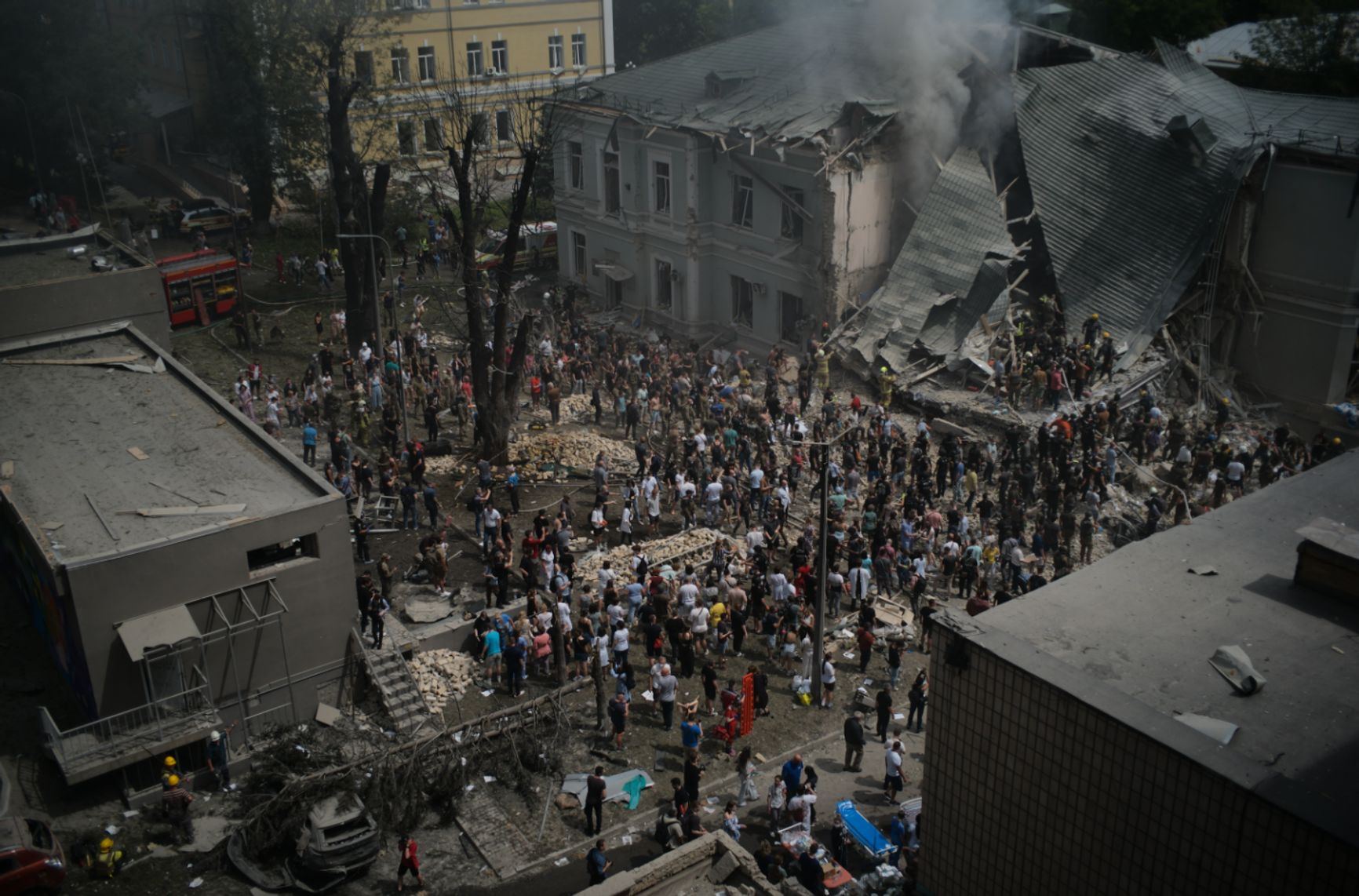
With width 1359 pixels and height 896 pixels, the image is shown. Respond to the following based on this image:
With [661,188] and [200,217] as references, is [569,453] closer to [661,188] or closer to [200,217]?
[661,188]

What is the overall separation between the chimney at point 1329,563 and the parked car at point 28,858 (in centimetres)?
1533

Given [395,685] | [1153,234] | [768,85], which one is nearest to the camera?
[395,685]

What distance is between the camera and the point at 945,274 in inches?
1264

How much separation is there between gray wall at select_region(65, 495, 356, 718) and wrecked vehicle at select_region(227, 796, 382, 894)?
3.16 meters

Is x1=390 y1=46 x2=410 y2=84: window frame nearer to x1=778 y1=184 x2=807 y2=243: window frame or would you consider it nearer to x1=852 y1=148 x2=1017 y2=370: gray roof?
x1=778 y1=184 x2=807 y2=243: window frame

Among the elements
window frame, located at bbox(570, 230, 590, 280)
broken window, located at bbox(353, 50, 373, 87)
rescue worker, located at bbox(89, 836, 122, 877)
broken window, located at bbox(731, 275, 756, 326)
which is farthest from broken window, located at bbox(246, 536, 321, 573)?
broken window, located at bbox(353, 50, 373, 87)

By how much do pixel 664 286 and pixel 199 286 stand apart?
14.7m

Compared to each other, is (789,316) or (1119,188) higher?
(1119,188)

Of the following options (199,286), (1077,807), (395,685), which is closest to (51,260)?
(199,286)

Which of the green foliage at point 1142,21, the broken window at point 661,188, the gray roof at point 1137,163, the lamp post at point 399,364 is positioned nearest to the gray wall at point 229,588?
the lamp post at point 399,364

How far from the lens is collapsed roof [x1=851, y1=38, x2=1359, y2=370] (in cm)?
3036

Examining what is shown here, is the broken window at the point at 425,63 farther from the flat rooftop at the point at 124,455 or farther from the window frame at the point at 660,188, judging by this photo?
the flat rooftop at the point at 124,455

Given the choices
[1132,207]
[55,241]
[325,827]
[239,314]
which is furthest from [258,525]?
[1132,207]

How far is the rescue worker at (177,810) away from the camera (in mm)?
15969
